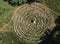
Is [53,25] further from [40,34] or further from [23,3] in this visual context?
[23,3]

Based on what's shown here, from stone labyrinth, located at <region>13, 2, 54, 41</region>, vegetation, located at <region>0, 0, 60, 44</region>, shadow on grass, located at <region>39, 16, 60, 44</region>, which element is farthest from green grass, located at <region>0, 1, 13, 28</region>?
shadow on grass, located at <region>39, 16, 60, 44</region>

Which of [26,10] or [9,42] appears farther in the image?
[26,10]

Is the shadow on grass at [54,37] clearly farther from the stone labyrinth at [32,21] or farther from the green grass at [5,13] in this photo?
the green grass at [5,13]

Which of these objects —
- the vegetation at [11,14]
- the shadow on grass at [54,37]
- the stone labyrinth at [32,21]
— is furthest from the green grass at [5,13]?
the shadow on grass at [54,37]

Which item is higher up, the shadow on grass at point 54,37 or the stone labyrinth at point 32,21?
the stone labyrinth at point 32,21

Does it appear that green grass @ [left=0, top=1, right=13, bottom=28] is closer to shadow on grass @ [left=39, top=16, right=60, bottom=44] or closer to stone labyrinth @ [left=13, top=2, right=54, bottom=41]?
stone labyrinth @ [left=13, top=2, right=54, bottom=41]

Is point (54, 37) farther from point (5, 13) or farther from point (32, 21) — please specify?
point (5, 13)

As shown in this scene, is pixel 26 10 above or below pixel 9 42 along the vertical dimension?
above

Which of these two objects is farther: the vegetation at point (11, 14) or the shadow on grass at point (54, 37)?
the vegetation at point (11, 14)

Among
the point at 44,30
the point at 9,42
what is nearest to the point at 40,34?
the point at 44,30
